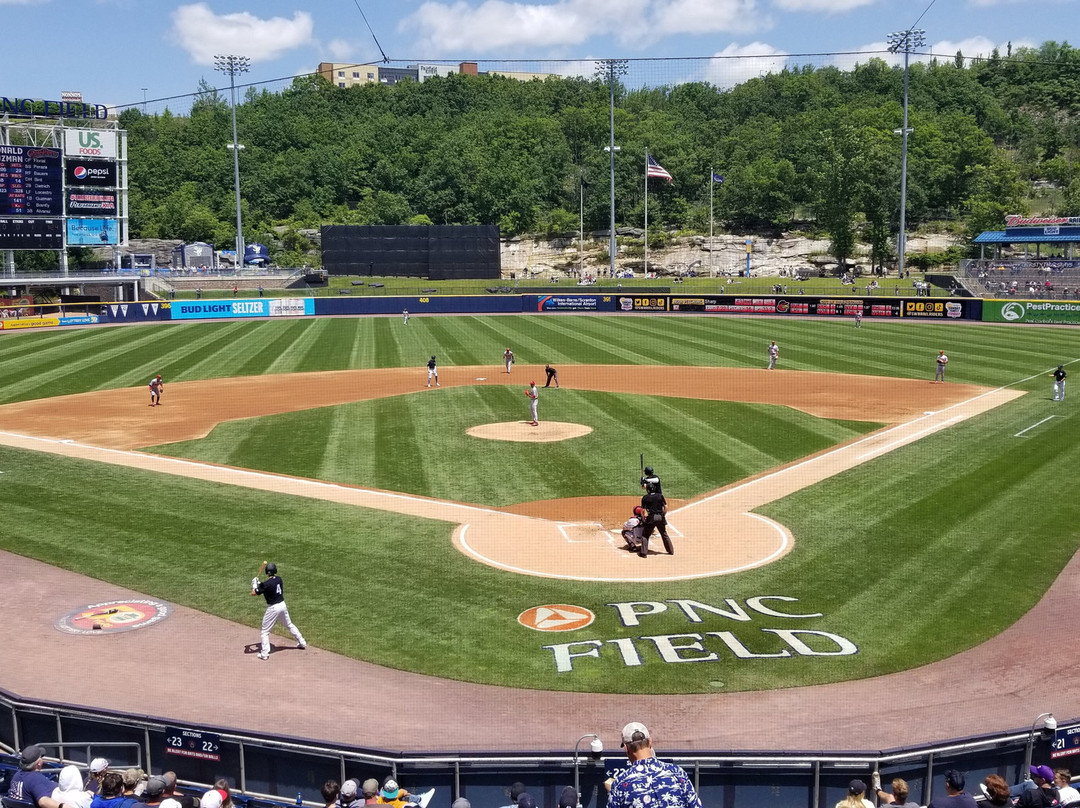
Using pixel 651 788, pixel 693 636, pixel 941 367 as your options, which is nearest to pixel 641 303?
pixel 941 367

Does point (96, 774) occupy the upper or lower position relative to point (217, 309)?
lower

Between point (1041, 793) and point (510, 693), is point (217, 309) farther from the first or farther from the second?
point (1041, 793)

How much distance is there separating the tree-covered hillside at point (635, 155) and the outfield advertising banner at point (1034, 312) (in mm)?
41032

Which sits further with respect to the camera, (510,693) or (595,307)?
(595,307)

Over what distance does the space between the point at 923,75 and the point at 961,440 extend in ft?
423

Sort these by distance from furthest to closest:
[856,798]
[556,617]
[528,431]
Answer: [528,431] < [556,617] < [856,798]

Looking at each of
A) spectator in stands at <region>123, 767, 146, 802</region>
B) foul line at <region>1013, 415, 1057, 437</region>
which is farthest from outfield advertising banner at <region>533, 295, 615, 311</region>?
spectator in stands at <region>123, 767, 146, 802</region>

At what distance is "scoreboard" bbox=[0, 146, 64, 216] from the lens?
6706cm

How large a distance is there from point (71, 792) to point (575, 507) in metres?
14.4

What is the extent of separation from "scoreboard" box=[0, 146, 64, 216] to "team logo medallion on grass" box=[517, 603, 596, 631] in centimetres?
6623

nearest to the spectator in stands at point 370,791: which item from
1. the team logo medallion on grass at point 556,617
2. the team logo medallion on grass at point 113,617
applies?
the team logo medallion on grass at point 556,617

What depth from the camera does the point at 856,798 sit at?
774 cm

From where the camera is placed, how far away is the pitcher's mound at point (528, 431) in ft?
94.4

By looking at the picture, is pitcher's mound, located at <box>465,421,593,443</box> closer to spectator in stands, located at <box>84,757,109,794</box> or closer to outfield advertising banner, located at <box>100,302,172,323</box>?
spectator in stands, located at <box>84,757,109,794</box>
